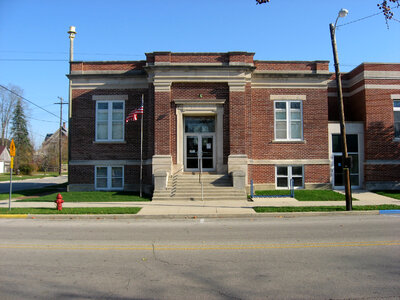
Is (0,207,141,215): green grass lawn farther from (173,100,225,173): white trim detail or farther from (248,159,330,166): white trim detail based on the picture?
(248,159,330,166): white trim detail

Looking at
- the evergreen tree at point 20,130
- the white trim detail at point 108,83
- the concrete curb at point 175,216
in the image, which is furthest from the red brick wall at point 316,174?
the evergreen tree at point 20,130

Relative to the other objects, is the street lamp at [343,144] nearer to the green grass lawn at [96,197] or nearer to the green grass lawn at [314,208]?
the green grass lawn at [314,208]

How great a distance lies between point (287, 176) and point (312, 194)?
2434mm

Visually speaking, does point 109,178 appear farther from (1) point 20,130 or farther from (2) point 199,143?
(1) point 20,130

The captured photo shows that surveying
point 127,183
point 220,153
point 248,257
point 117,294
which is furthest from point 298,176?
point 117,294

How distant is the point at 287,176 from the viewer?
19.1m

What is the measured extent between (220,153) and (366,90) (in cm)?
983

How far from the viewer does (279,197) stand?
54.5 ft

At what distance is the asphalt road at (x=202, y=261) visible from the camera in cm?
459

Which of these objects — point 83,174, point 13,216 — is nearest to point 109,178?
point 83,174

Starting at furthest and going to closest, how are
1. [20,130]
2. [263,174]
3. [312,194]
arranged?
[20,130], [263,174], [312,194]

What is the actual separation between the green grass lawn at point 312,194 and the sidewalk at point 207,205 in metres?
0.69

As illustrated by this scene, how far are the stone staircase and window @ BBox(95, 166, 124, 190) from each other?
4017mm

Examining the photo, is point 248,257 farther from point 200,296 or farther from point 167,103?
point 167,103
